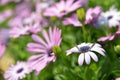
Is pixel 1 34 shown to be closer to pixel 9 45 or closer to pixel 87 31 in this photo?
pixel 9 45

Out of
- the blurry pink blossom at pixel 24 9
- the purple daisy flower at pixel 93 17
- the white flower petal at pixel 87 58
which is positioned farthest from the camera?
the blurry pink blossom at pixel 24 9

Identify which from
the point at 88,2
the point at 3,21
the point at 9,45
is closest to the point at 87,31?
the point at 88,2

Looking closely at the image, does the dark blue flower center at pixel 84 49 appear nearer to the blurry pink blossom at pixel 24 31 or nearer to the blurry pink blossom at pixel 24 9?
the blurry pink blossom at pixel 24 31

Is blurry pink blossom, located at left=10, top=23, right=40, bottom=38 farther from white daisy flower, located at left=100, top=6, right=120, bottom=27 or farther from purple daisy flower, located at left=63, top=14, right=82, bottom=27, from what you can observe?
white daisy flower, located at left=100, top=6, right=120, bottom=27

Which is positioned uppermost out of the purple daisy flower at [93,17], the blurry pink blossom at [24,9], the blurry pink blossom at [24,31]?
the blurry pink blossom at [24,9]

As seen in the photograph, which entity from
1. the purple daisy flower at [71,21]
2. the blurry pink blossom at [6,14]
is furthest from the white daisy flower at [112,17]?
the blurry pink blossom at [6,14]

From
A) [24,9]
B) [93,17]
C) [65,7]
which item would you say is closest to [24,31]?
[65,7]

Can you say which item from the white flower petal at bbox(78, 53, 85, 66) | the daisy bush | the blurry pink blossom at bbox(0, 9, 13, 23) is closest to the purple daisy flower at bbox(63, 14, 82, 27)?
the daisy bush

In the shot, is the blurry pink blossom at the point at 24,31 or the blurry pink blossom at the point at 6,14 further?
the blurry pink blossom at the point at 6,14
